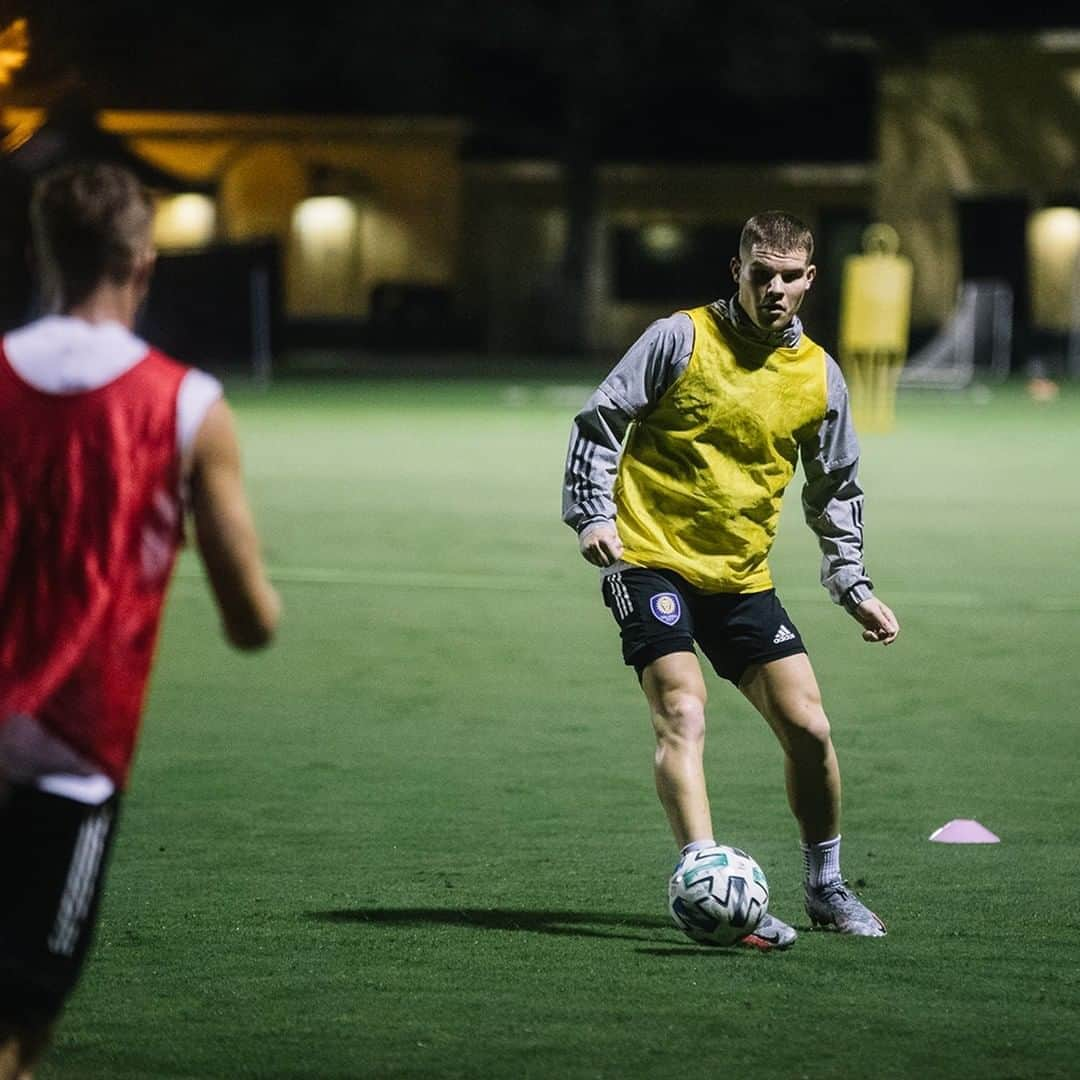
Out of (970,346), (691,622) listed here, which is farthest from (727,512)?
(970,346)

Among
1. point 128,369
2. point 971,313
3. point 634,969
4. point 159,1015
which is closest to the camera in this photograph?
point 128,369

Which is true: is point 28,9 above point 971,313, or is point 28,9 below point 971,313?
above

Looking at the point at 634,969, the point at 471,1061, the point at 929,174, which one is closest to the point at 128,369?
the point at 471,1061

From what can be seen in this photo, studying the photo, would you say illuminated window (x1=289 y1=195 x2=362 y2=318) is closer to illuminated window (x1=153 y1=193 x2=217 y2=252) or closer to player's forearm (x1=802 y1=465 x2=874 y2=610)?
illuminated window (x1=153 y1=193 x2=217 y2=252)

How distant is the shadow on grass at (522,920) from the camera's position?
251 inches

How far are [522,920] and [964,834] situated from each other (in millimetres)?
1813

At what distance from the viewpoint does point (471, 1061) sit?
16.9ft

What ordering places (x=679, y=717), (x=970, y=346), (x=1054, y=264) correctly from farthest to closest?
(x=1054, y=264)
(x=970, y=346)
(x=679, y=717)

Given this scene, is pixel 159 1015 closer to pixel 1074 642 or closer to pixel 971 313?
pixel 1074 642

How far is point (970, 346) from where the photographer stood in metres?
40.7

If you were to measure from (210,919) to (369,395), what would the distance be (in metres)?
28.7

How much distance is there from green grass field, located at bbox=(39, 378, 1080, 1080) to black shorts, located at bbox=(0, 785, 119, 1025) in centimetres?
138

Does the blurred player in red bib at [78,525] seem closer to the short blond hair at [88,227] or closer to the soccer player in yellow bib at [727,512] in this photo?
the short blond hair at [88,227]

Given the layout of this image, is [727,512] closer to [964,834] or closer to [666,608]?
[666,608]
